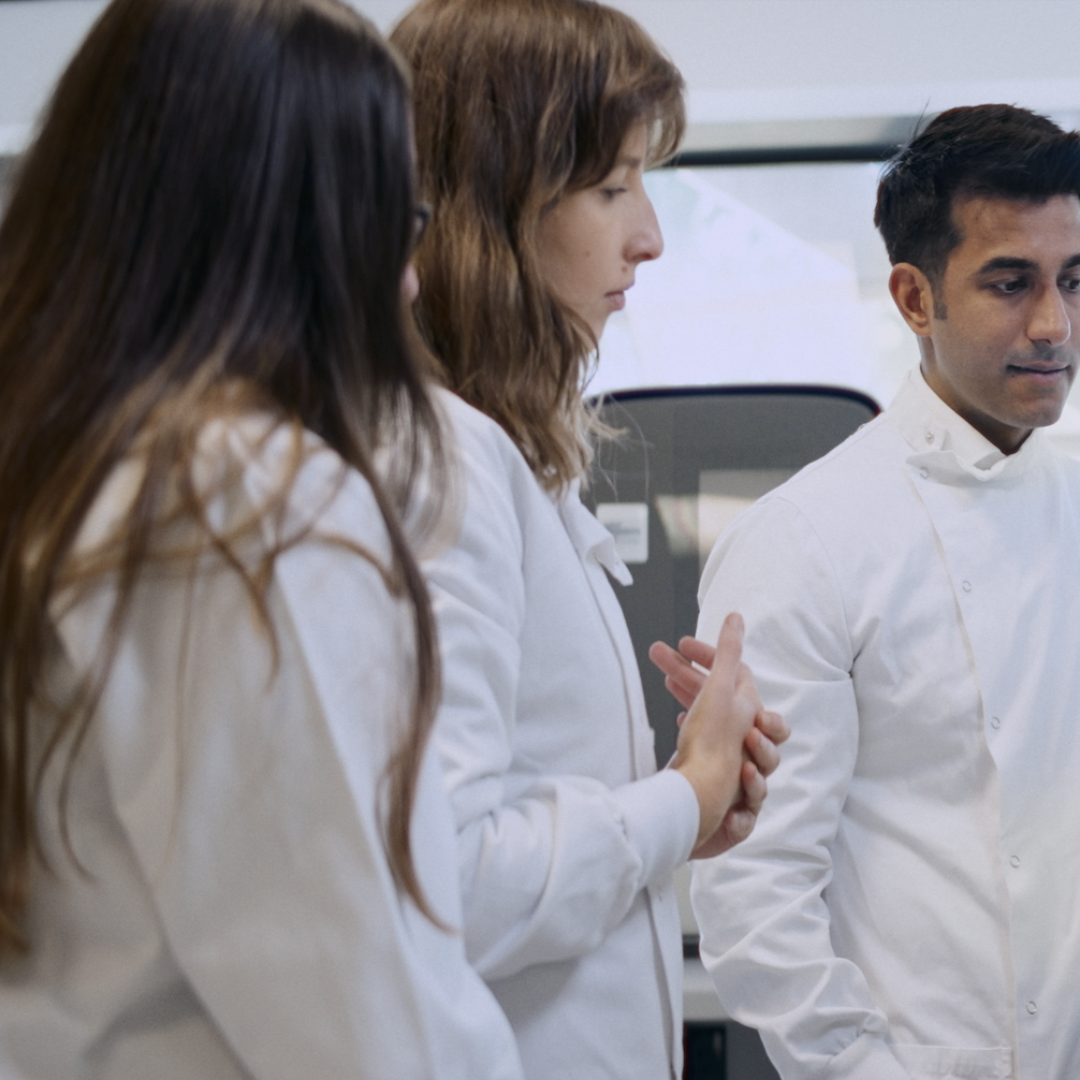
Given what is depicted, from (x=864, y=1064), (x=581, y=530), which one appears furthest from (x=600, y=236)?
(x=864, y=1064)

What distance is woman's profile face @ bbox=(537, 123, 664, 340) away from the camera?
0.75m

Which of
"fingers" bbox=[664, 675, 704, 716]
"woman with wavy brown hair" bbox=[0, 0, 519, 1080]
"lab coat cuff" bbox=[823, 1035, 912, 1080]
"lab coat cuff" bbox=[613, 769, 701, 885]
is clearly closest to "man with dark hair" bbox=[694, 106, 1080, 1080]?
"lab coat cuff" bbox=[823, 1035, 912, 1080]

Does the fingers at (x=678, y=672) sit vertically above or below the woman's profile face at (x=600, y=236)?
below

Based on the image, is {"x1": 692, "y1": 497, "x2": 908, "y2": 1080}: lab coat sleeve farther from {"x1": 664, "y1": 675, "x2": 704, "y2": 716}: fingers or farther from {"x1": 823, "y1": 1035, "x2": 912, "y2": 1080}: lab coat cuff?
{"x1": 664, "y1": 675, "x2": 704, "y2": 716}: fingers

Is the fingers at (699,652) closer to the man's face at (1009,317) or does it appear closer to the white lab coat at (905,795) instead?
the white lab coat at (905,795)

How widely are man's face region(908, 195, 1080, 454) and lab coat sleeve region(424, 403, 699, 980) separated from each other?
27.4 inches

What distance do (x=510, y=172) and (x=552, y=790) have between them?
34 cm

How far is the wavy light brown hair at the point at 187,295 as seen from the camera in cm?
43

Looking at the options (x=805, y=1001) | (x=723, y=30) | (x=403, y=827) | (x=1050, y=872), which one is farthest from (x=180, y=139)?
(x=723, y=30)

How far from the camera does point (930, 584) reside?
111 centimetres

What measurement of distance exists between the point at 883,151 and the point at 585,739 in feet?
4.27

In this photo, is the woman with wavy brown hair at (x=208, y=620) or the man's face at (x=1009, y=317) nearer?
the woman with wavy brown hair at (x=208, y=620)

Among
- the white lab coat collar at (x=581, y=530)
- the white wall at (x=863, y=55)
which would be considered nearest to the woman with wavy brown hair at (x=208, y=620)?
the white lab coat collar at (x=581, y=530)

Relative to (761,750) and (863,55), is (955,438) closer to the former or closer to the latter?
(761,750)
